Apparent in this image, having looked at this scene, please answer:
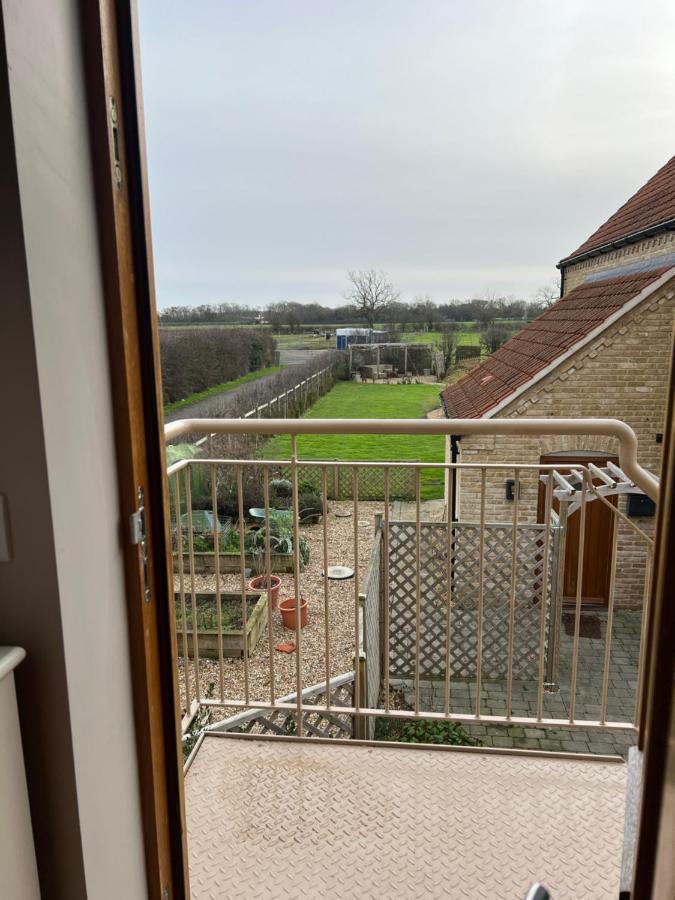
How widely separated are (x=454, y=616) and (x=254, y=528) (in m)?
Result: 3.86

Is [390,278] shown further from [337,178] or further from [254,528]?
[254,528]

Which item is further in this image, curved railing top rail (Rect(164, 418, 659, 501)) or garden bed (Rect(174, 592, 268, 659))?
garden bed (Rect(174, 592, 268, 659))

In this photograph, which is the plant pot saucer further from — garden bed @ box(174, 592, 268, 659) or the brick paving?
the brick paving

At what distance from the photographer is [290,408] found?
4.53 meters

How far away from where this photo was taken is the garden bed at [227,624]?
5754 millimetres

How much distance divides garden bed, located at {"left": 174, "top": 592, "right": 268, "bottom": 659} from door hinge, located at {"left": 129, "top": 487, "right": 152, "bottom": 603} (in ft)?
14.6

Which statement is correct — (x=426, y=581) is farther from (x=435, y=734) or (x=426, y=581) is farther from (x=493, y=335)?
(x=493, y=335)

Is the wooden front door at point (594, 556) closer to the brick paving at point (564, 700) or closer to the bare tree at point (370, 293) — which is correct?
the brick paving at point (564, 700)

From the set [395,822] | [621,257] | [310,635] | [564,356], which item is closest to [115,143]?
[395,822]

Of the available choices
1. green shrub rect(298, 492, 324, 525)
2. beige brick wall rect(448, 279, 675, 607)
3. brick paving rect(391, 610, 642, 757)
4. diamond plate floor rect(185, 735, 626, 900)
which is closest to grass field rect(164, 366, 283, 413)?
diamond plate floor rect(185, 735, 626, 900)

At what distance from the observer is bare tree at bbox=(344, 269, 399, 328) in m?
4.42

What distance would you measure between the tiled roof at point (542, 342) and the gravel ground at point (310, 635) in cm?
233

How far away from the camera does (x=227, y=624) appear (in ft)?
20.6

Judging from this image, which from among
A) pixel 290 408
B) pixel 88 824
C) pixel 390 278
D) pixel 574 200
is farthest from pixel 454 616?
pixel 88 824
